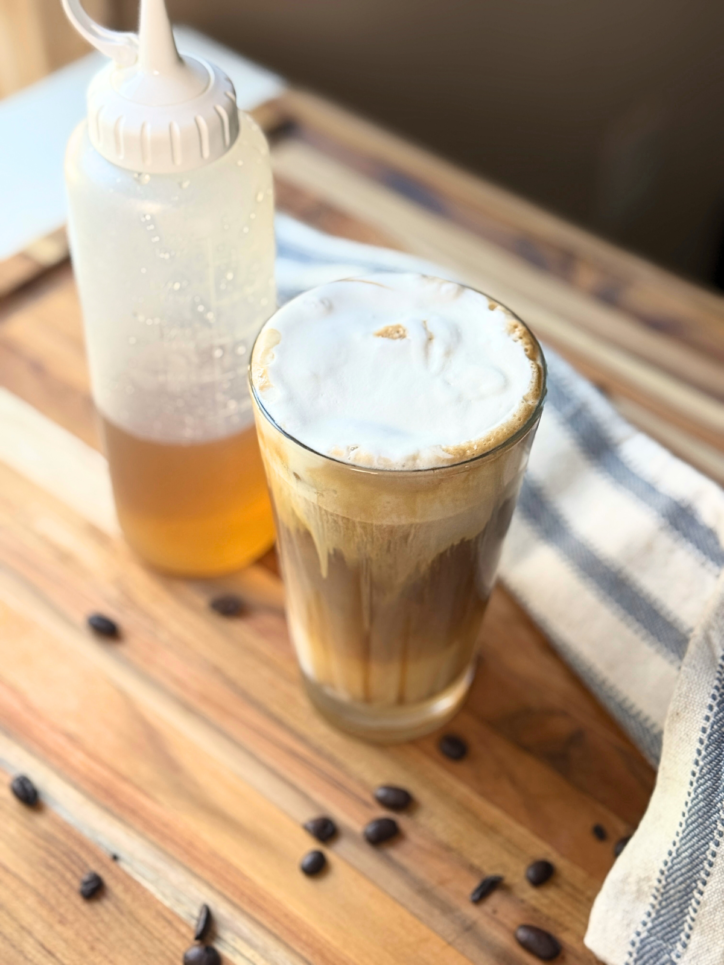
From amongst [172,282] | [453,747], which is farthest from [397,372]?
[453,747]

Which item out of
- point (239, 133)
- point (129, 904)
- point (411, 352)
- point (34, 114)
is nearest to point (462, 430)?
point (411, 352)

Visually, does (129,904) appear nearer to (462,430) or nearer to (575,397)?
(462,430)

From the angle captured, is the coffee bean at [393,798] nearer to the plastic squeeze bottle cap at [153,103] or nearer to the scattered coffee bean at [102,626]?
the scattered coffee bean at [102,626]

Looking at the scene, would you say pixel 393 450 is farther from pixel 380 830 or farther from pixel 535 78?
pixel 535 78

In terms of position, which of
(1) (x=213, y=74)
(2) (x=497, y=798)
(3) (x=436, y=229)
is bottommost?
(2) (x=497, y=798)

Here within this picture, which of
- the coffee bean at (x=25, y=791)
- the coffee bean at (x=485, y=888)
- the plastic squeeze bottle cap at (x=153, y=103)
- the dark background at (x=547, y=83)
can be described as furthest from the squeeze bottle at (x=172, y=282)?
the dark background at (x=547, y=83)

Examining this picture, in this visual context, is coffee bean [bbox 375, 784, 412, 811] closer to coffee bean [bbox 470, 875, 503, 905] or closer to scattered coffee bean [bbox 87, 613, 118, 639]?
coffee bean [bbox 470, 875, 503, 905]
